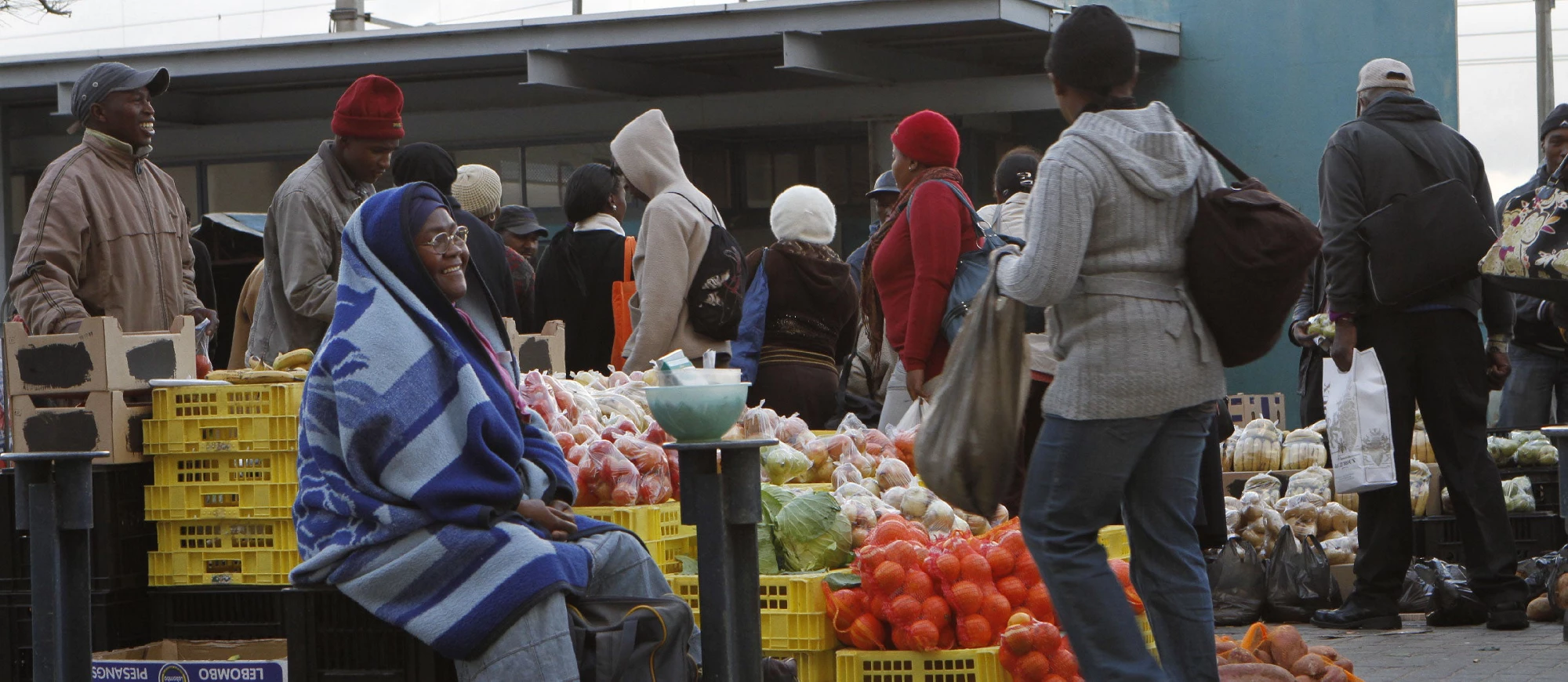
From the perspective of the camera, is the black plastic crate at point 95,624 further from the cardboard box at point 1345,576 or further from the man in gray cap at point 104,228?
the cardboard box at point 1345,576

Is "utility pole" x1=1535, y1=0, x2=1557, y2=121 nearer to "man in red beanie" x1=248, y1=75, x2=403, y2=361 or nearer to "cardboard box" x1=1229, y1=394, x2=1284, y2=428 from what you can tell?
"cardboard box" x1=1229, y1=394, x2=1284, y2=428

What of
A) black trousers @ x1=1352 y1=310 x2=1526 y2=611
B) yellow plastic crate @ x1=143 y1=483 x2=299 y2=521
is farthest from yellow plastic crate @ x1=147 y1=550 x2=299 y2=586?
black trousers @ x1=1352 y1=310 x2=1526 y2=611

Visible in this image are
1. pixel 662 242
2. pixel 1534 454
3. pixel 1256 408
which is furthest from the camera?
pixel 1256 408

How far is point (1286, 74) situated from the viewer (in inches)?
580

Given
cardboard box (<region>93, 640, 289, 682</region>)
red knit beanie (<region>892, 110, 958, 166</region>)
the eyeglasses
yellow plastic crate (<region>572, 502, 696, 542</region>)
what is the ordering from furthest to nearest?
1. red knit beanie (<region>892, 110, 958, 166</region>)
2. yellow plastic crate (<region>572, 502, 696, 542</region>)
3. cardboard box (<region>93, 640, 289, 682</region>)
4. the eyeglasses

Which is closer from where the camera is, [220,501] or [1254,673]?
[1254,673]

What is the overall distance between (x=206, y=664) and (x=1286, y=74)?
12.3 m

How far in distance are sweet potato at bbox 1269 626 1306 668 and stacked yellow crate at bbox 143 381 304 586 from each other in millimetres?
2753

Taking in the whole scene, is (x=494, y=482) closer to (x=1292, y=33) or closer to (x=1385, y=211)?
Answer: (x=1385, y=211)

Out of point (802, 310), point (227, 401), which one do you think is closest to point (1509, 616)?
point (802, 310)

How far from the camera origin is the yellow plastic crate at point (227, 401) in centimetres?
466

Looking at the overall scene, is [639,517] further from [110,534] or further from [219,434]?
[110,534]

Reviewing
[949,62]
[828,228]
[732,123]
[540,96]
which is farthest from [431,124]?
[828,228]

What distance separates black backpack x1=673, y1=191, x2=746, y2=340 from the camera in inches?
275
